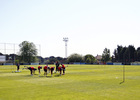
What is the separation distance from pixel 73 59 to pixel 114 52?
3515 centimetres

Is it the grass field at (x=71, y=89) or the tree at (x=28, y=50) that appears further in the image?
the tree at (x=28, y=50)

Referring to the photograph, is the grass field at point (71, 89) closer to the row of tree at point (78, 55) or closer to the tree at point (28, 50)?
the row of tree at point (78, 55)

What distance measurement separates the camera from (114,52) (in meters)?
148

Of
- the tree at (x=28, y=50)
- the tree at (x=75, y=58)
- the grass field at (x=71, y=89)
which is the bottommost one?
the grass field at (x=71, y=89)

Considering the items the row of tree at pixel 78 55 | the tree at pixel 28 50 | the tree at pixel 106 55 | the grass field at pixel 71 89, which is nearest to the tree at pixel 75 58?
the row of tree at pixel 78 55

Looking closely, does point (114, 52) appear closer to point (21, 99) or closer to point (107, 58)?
point (107, 58)

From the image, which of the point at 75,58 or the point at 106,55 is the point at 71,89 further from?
the point at 106,55

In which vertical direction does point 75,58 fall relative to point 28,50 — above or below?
below

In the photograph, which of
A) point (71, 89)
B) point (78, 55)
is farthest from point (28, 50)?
point (71, 89)

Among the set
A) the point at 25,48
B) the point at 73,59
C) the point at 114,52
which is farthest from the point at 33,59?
the point at 114,52

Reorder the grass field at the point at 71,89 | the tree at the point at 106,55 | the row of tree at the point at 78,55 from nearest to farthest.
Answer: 1. the grass field at the point at 71,89
2. the row of tree at the point at 78,55
3. the tree at the point at 106,55

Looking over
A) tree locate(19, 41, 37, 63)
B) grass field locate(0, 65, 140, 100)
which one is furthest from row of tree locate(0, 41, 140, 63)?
grass field locate(0, 65, 140, 100)

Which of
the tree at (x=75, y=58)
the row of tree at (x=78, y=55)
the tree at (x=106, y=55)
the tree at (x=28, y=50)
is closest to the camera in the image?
the row of tree at (x=78, y=55)

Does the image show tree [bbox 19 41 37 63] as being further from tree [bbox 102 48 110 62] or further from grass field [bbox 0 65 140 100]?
grass field [bbox 0 65 140 100]
